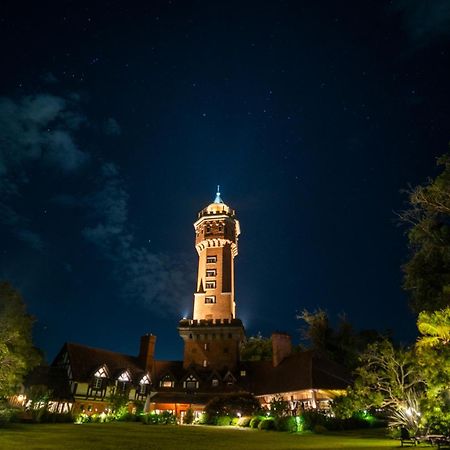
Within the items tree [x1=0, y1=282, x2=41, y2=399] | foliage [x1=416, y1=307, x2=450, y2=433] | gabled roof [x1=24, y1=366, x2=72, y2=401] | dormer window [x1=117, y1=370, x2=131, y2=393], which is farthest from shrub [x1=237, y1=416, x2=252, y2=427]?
foliage [x1=416, y1=307, x2=450, y2=433]

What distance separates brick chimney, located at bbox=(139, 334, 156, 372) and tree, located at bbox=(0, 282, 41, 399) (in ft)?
68.3

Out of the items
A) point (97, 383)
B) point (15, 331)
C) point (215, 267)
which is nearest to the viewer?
point (15, 331)

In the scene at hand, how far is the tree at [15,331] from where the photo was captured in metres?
28.5

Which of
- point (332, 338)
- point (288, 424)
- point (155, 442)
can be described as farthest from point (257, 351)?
point (155, 442)

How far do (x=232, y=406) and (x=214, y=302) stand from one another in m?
20.7

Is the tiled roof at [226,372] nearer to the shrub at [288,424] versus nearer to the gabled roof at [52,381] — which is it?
the gabled roof at [52,381]

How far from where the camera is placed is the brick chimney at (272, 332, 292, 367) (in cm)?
5312

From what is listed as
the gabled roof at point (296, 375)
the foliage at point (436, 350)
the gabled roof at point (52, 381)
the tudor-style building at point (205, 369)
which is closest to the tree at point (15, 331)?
the gabled roof at point (52, 381)

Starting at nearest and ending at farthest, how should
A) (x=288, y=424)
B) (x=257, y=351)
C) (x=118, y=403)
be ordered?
1. (x=288, y=424)
2. (x=118, y=403)
3. (x=257, y=351)

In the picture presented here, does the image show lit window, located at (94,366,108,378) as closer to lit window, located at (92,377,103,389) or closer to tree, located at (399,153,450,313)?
lit window, located at (92,377,103,389)

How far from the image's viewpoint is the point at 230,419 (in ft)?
133

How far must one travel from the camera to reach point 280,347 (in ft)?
177

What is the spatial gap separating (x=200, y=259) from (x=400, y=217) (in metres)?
46.6

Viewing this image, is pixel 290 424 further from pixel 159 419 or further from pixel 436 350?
pixel 436 350
